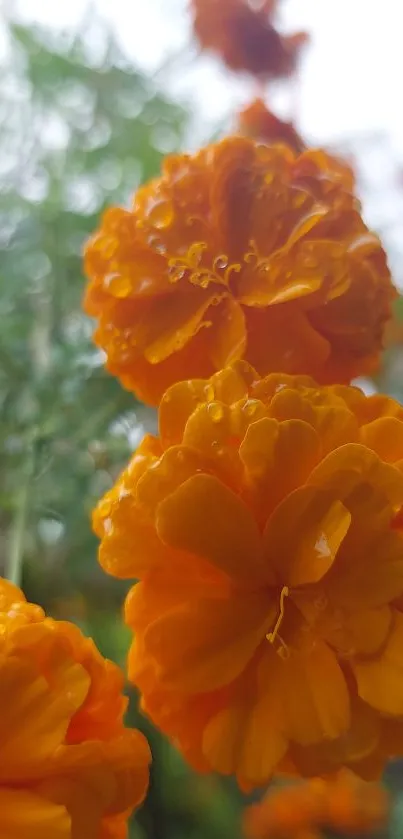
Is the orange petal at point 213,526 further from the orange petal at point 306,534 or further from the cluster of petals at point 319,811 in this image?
the cluster of petals at point 319,811

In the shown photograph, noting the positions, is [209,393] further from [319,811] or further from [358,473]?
[319,811]

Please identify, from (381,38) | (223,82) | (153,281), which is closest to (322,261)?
(153,281)

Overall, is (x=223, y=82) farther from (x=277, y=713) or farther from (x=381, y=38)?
(x=277, y=713)

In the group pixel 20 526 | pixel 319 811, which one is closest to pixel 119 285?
pixel 20 526

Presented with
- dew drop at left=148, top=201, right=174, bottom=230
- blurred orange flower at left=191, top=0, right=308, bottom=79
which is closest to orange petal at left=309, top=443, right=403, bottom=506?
dew drop at left=148, top=201, right=174, bottom=230

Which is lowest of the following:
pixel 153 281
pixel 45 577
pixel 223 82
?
pixel 45 577

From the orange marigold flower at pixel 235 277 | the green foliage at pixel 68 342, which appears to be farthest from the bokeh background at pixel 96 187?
the orange marigold flower at pixel 235 277

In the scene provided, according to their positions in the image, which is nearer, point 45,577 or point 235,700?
point 235,700
